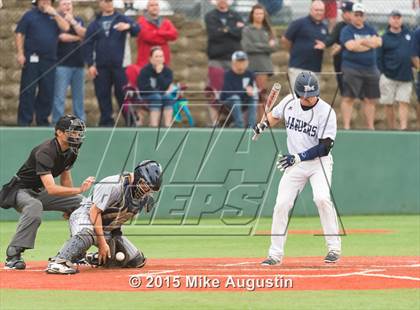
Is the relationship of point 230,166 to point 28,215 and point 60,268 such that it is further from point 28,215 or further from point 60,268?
point 60,268

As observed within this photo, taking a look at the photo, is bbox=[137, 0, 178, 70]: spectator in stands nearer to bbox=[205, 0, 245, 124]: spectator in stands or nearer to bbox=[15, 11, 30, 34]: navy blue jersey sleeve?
bbox=[205, 0, 245, 124]: spectator in stands

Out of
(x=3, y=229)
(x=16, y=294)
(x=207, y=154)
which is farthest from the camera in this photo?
(x=207, y=154)

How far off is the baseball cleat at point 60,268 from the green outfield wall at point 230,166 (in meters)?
7.15

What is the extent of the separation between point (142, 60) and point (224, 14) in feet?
5.77

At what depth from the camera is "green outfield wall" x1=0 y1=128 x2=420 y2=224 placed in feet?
61.1

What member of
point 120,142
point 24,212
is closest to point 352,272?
point 24,212

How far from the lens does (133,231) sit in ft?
56.1

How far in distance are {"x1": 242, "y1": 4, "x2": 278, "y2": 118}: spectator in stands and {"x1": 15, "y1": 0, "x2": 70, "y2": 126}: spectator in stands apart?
3606 mm

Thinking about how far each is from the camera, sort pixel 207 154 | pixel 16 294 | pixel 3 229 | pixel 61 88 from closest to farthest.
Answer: pixel 16 294, pixel 3 229, pixel 61 88, pixel 207 154

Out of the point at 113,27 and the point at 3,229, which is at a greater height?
the point at 113,27

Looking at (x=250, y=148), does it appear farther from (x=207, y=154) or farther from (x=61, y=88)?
(x=61, y=88)

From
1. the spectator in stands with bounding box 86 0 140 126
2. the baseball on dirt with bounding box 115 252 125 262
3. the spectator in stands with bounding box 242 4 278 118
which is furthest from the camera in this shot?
the spectator in stands with bounding box 242 4 278 118

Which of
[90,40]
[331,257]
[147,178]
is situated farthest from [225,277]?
[90,40]

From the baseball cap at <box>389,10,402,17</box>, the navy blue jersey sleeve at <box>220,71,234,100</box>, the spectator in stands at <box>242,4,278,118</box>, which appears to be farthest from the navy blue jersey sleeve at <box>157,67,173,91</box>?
the baseball cap at <box>389,10,402,17</box>
